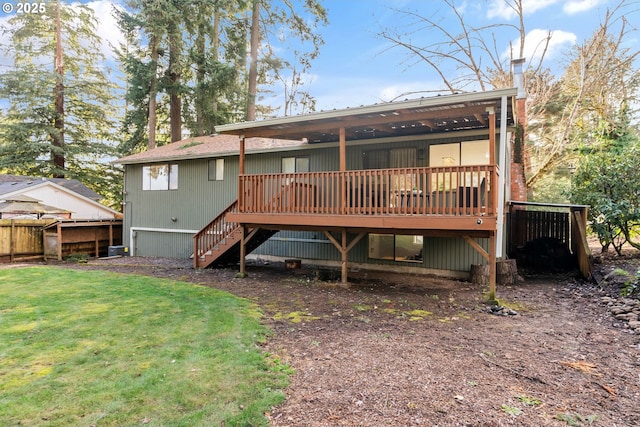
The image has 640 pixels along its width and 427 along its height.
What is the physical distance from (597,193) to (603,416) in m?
10.2

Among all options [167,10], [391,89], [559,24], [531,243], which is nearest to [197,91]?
[167,10]

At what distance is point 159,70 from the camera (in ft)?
63.4

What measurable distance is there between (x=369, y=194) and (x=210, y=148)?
26.8ft

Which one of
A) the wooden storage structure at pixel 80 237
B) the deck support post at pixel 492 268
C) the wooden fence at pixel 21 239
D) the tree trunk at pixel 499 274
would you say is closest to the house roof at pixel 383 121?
the deck support post at pixel 492 268

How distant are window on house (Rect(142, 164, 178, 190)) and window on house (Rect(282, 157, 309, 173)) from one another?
4.93 m

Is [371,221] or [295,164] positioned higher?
[295,164]

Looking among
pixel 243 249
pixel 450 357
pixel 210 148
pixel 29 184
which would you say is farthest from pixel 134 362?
pixel 29 184

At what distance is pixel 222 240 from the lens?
1104 centimetres

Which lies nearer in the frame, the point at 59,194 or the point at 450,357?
the point at 450,357

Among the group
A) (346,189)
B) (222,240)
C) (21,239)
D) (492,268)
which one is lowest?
(492,268)

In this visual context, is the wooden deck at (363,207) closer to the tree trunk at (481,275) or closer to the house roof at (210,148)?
the tree trunk at (481,275)

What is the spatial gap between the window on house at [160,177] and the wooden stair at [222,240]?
155 inches

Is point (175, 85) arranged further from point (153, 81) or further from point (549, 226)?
point (549, 226)

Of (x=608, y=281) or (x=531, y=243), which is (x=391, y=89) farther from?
(x=608, y=281)
